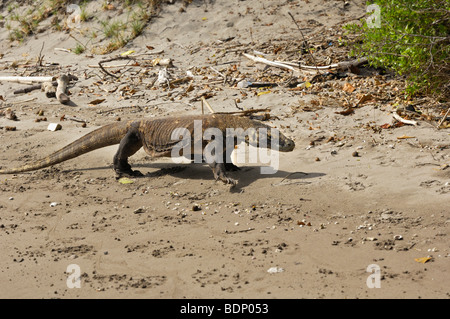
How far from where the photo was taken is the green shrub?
6.44 metres

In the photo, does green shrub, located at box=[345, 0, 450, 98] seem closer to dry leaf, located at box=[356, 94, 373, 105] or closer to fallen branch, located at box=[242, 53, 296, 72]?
dry leaf, located at box=[356, 94, 373, 105]

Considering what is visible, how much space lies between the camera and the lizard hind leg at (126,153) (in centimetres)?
657

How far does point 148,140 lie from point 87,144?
823 millimetres

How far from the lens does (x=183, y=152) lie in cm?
646

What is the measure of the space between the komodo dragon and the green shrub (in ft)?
6.11

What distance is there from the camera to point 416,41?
6.48 m

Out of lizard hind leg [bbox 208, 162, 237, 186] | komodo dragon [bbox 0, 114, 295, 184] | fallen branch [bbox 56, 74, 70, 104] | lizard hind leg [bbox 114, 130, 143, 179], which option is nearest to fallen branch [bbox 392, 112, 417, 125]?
komodo dragon [bbox 0, 114, 295, 184]

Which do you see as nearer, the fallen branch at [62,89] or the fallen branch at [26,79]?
the fallen branch at [62,89]

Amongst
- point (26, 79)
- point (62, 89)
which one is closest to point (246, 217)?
point (62, 89)

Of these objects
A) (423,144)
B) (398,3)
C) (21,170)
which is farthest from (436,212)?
(21,170)
